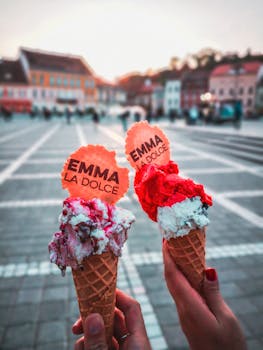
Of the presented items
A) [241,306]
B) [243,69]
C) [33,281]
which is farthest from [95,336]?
[243,69]

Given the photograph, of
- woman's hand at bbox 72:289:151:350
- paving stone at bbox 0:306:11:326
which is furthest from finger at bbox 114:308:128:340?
paving stone at bbox 0:306:11:326

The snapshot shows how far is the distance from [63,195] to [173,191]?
18.5 feet

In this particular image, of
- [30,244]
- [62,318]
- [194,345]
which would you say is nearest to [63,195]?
[30,244]

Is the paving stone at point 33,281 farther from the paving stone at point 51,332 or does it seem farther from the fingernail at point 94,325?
the fingernail at point 94,325

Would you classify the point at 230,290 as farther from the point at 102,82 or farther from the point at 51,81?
→ the point at 102,82

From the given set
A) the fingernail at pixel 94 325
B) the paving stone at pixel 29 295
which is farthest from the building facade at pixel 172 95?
the fingernail at pixel 94 325

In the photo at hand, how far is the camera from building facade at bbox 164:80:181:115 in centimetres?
7088

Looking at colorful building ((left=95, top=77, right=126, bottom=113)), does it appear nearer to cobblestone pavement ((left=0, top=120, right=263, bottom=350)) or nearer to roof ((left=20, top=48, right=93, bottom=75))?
roof ((left=20, top=48, right=93, bottom=75))

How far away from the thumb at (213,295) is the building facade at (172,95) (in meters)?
71.2

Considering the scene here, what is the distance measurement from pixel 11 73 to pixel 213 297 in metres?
64.6

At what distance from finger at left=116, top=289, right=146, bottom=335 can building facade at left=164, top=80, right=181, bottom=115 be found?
71.1 m

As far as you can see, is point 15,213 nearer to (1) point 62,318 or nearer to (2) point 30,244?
(2) point 30,244

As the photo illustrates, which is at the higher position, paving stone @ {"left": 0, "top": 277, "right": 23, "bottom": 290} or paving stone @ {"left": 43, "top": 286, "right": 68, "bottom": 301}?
paving stone @ {"left": 0, "top": 277, "right": 23, "bottom": 290}

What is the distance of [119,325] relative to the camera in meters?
1.61
